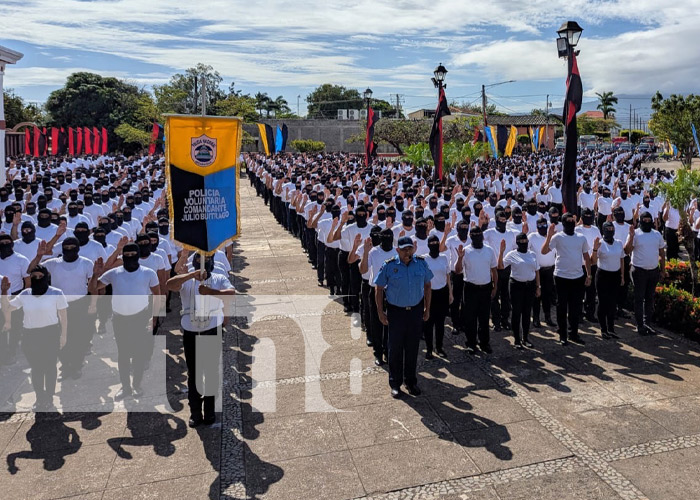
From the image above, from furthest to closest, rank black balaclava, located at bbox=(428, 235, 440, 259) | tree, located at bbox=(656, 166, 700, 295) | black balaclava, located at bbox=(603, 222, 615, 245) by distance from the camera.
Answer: tree, located at bbox=(656, 166, 700, 295), black balaclava, located at bbox=(603, 222, 615, 245), black balaclava, located at bbox=(428, 235, 440, 259)

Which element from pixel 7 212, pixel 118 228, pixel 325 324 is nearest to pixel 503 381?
pixel 325 324

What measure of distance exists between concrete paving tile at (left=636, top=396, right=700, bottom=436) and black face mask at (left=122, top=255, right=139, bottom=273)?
4.98 meters

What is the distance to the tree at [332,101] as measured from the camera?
9488cm

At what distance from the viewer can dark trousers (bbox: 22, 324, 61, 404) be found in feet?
18.7

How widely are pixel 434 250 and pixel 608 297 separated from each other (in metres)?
2.56

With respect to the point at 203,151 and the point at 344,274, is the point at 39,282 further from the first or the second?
the point at 344,274

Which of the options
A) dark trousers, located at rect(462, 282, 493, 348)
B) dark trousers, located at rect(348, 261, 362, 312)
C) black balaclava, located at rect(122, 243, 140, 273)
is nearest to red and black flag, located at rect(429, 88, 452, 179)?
dark trousers, located at rect(348, 261, 362, 312)

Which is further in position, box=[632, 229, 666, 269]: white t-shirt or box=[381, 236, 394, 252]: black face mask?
box=[632, 229, 666, 269]: white t-shirt

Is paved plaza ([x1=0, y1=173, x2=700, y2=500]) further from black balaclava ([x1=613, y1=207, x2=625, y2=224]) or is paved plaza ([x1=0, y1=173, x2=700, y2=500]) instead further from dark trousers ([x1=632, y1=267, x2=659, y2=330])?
black balaclava ([x1=613, y1=207, x2=625, y2=224])

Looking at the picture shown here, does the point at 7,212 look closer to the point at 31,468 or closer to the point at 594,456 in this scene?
the point at 31,468

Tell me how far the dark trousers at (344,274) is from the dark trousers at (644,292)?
3895 mm

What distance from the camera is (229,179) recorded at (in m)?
→ 5.32

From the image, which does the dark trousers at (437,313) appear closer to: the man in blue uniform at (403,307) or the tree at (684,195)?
the man in blue uniform at (403,307)

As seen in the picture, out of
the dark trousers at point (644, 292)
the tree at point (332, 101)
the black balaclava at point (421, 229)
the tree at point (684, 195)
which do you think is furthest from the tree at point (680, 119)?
the tree at point (332, 101)
